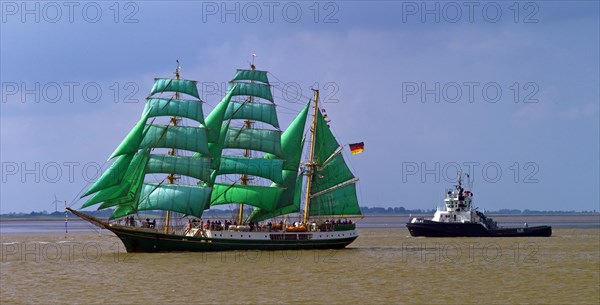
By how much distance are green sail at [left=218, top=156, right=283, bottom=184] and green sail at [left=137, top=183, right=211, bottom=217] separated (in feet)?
12.9

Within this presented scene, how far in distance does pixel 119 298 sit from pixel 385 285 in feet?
46.2

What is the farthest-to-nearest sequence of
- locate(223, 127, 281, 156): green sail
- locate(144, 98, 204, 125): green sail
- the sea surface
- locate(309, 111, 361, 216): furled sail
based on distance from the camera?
locate(309, 111, 361, 216): furled sail < locate(223, 127, 281, 156): green sail < locate(144, 98, 204, 125): green sail < the sea surface

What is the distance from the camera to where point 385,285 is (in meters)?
46.5

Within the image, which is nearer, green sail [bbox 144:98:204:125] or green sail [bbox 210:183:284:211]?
green sail [bbox 144:98:204:125]

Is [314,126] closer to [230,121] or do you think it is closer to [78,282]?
[230,121]

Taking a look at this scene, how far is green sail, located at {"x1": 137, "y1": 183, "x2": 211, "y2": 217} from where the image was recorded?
73.1 meters

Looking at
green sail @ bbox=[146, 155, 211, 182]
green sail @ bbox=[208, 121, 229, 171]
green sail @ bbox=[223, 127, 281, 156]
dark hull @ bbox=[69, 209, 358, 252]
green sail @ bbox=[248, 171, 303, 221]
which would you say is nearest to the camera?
dark hull @ bbox=[69, 209, 358, 252]

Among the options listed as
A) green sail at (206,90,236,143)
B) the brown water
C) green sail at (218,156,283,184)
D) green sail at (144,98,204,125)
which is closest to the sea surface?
the brown water

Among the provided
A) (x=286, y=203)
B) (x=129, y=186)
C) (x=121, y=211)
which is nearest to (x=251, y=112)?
(x=286, y=203)

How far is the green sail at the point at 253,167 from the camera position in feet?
250

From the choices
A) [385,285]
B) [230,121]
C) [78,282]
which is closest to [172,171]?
[230,121]

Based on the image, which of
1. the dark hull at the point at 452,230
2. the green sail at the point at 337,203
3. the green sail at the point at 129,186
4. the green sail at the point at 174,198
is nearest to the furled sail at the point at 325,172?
the green sail at the point at 337,203

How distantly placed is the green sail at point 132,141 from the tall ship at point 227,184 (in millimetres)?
80

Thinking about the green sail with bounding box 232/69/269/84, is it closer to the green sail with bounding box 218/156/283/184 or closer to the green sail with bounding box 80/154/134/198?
the green sail with bounding box 218/156/283/184
